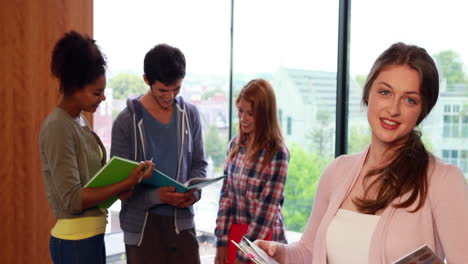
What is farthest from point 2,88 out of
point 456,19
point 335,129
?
point 456,19

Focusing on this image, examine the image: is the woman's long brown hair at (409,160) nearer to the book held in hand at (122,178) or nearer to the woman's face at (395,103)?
the woman's face at (395,103)

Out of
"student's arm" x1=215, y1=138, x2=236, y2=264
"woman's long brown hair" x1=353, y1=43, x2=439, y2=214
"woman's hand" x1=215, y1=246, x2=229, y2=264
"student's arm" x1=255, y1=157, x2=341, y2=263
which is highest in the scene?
"woman's long brown hair" x1=353, y1=43, x2=439, y2=214

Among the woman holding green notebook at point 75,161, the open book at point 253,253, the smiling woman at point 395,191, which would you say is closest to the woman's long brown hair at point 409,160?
the smiling woman at point 395,191

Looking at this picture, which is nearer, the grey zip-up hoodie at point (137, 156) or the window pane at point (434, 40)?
the grey zip-up hoodie at point (137, 156)

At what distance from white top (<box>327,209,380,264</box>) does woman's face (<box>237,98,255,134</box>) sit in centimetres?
127

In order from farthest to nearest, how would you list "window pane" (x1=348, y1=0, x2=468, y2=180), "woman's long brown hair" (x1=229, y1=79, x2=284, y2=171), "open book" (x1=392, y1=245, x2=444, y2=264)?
"window pane" (x1=348, y1=0, x2=468, y2=180), "woman's long brown hair" (x1=229, y1=79, x2=284, y2=171), "open book" (x1=392, y1=245, x2=444, y2=264)

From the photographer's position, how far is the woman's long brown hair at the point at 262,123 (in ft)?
9.37

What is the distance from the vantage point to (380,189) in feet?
5.39

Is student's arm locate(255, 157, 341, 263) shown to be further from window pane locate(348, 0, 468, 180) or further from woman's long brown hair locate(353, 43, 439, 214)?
window pane locate(348, 0, 468, 180)

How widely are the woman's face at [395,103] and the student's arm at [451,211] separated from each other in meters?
0.18

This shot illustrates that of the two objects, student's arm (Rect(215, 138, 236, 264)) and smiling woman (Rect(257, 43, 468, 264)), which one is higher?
smiling woman (Rect(257, 43, 468, 264))

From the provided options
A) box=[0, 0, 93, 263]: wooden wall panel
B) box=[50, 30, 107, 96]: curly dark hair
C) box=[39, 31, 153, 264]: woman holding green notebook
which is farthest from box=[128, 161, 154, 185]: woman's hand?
box=[0, 0, 93, 263]: wooden wall panel

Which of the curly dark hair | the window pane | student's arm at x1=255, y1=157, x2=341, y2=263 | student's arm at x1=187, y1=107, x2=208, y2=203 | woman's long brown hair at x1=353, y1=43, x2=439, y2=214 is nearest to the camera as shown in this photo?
woman's long brown hair at x1=353, y1=43, x2=439, y2=214

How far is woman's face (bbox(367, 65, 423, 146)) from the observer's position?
160cm
